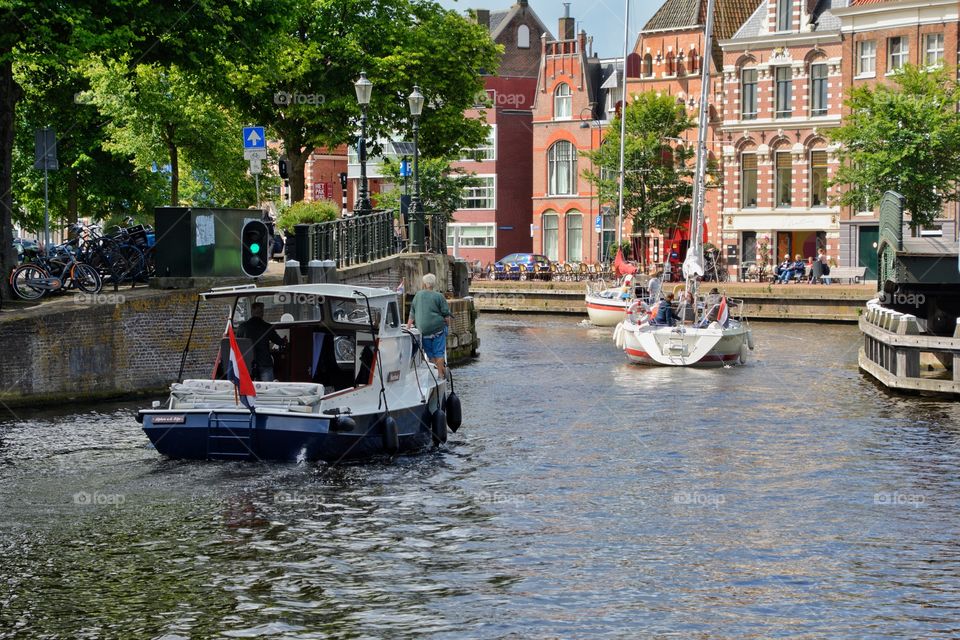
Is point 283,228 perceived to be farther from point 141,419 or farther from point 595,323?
point 141,419

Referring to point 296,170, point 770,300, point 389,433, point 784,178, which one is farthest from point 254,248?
point 784,178

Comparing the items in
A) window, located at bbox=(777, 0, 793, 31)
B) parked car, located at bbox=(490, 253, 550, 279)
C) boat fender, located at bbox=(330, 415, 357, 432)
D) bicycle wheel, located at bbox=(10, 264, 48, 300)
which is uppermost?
window, located at bbox=(777, 0, 793, 31)

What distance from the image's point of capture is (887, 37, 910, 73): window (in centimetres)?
6178

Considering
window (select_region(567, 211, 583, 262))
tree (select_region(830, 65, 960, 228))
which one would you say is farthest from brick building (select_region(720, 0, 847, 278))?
window (select_region(567, 211, 583, 262))

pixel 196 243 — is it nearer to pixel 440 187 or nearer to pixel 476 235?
pixel 440 187

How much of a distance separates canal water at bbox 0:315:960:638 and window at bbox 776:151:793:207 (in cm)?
4574

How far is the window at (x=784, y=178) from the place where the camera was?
6825 centimetres

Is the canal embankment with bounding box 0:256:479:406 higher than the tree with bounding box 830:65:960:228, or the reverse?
the tree with bounding box 830:65:960:228

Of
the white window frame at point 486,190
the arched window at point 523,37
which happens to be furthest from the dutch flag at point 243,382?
the arched window at point 523,37

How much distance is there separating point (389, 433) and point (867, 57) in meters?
51.4

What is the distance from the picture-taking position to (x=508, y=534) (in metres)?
14.4

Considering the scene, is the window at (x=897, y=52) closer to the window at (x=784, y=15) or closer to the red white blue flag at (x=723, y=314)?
the window at (x=784, y=15)

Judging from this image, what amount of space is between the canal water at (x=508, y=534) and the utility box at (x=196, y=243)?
3.23 m

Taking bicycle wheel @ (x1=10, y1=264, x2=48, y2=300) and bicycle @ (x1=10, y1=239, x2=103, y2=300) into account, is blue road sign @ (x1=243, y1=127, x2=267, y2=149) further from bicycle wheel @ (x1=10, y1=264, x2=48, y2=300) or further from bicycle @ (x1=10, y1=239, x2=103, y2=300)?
bicycle wheel @ (x1=10, y1=264, x2=48, y2=300)
